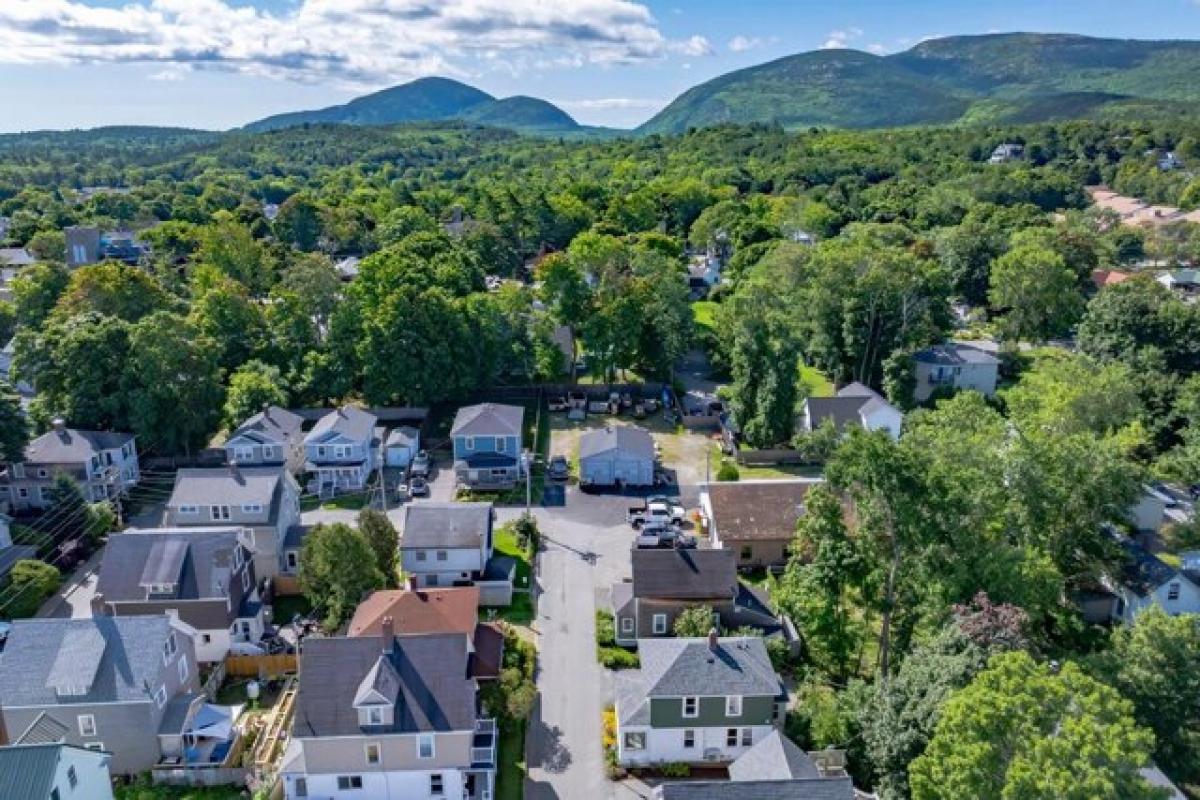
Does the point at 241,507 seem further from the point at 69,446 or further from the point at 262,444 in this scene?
the point at 69,446

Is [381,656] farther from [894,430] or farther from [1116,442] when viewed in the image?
[894,430]

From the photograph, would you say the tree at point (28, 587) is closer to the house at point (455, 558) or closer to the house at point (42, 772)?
the house at point (455, 558)

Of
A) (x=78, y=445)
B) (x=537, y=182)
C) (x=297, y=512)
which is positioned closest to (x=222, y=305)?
(x=78, y=445)

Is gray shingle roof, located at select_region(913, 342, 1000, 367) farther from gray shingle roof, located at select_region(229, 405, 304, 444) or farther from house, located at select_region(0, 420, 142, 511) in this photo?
house, located at select_region(0, 420, 142, 511)

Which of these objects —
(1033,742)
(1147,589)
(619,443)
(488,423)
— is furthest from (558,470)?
(1033,742)

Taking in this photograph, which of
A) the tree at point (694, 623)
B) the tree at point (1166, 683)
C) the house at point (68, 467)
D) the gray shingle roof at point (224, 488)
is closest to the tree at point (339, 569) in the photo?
the gray shingle roof at point (224, 488)

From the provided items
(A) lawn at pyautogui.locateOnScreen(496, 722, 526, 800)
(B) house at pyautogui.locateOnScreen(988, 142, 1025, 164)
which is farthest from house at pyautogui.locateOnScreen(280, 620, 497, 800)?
(B) house at pyautogui.locateOnScreen(988, 142, 1025, 164)
